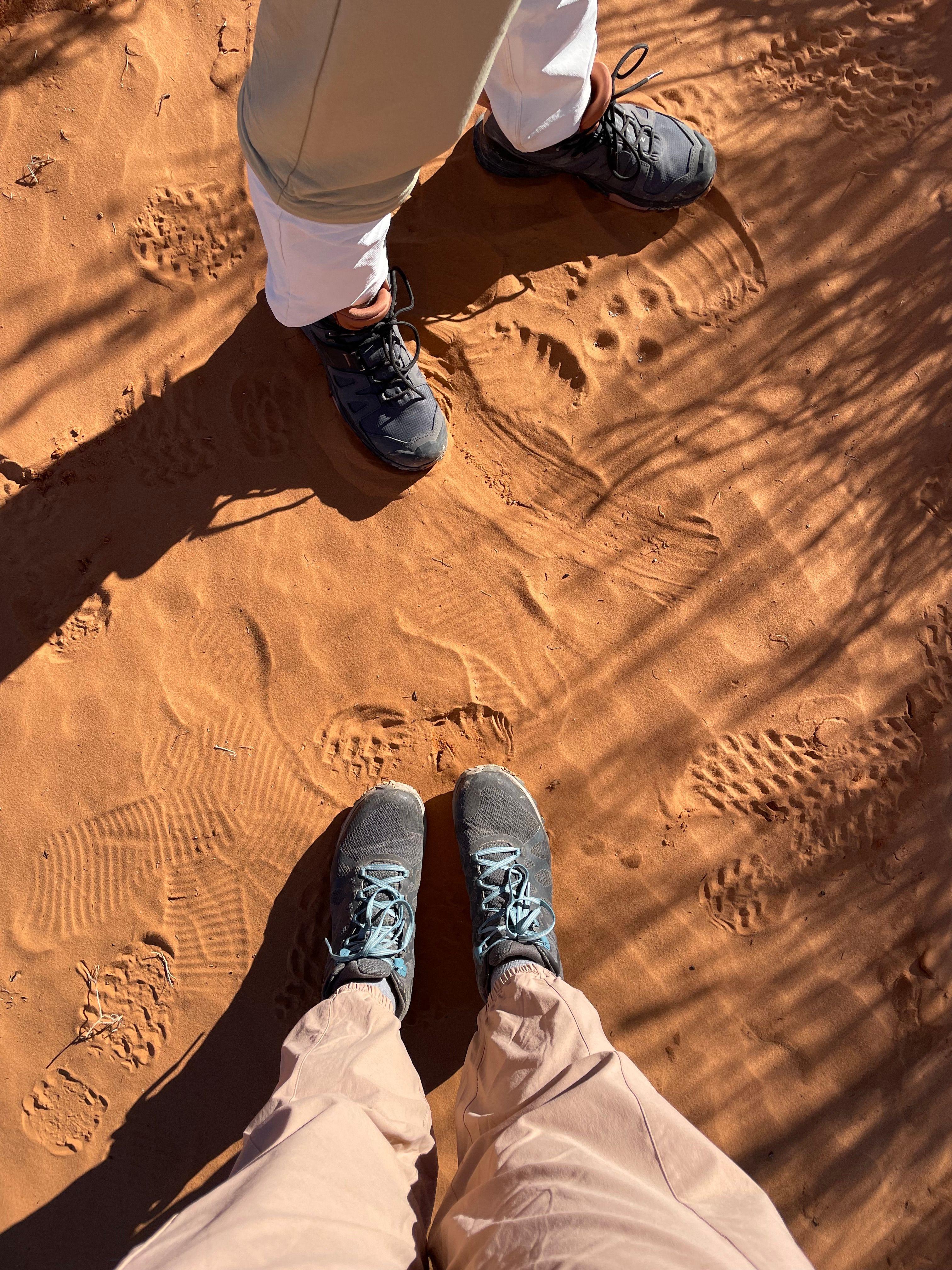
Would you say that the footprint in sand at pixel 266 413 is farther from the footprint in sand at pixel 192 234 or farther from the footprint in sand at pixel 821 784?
the footprint in sand at pixel 821 784

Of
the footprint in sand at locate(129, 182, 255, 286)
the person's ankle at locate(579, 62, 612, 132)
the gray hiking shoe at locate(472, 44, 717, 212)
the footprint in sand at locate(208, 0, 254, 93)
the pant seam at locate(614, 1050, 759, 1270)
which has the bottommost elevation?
the pant seam at locate(614, 1050, 759, 1270)

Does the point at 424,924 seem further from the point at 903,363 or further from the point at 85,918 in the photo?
the point at 903,363

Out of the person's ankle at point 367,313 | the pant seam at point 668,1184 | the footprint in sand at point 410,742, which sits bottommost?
the footprint in sand at point 410,742

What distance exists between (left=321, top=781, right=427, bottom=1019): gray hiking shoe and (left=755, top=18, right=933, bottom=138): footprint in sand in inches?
93.3

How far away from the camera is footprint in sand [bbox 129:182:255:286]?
78.2 inches

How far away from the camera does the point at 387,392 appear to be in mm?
1856

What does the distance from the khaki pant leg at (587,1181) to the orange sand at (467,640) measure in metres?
0.56

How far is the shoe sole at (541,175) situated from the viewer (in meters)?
1.97

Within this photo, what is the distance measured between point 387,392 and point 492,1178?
168cm

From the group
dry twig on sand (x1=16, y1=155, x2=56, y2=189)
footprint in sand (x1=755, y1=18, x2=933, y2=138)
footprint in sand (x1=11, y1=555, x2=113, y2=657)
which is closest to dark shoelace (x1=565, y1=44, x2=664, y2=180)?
footprint in sand (x1=755, y1=18, x2=933, y2=138)

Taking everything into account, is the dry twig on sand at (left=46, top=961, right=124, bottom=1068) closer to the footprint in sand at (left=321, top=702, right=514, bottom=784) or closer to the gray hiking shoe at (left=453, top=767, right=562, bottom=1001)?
the footprint in sand at (left=321, top=702, right=514, bottom=784)

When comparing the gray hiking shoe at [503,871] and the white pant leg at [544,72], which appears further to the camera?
the gray hiking shoe at [503,871]

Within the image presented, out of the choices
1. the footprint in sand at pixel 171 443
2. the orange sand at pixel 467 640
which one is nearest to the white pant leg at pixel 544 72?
the orange sand at pixel 467 640

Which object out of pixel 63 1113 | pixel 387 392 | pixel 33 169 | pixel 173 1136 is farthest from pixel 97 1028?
pixel 33 169
